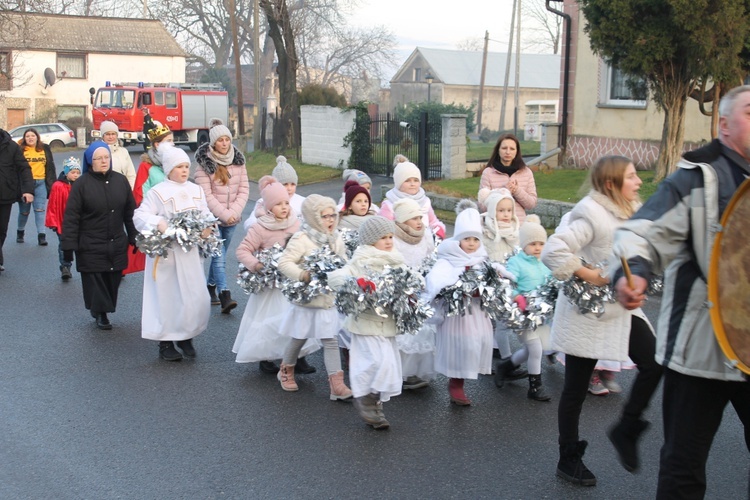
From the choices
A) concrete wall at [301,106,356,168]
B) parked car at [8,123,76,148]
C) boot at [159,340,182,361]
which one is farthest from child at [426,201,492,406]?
parked car at [8,123,76,148]

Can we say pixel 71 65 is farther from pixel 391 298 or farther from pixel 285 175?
pixel 391 298

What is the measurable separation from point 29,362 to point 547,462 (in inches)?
182

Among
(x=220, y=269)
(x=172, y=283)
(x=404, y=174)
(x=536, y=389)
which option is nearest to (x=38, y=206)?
(x=220, y=269)

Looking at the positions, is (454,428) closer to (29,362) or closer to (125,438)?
(125,438)

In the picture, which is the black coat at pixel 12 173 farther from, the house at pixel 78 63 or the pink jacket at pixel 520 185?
the house at pixel 78 63

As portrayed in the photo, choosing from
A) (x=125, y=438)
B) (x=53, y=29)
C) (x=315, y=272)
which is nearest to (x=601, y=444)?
(x=315, y=272)

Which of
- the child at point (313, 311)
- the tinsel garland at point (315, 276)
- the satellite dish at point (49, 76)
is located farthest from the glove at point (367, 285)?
the satellite dish at point (49, 76)

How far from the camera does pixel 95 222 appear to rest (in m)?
8.98

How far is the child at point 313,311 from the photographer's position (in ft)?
22.6

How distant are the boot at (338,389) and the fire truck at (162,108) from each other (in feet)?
116

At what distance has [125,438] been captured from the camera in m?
6.07

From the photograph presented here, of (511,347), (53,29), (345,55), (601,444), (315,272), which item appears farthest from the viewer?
(345,55)

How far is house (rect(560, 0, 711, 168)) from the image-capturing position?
2102 centimetres

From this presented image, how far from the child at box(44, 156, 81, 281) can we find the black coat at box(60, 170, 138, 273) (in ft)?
9.33
